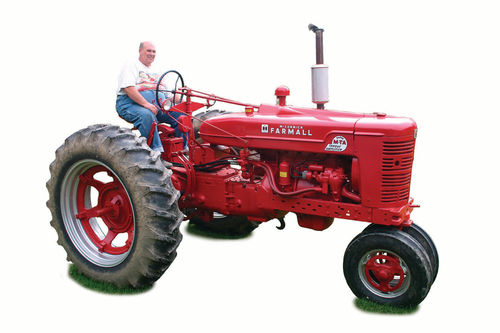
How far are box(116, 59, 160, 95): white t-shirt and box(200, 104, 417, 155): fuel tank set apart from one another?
945mm

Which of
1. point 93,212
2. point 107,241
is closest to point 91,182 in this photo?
point 93,212

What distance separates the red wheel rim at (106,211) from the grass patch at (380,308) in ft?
7.06

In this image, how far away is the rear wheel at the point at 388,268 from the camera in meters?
4.18

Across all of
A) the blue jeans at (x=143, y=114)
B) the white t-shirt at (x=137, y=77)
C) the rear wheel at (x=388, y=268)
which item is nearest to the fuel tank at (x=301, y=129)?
the blue jeans at (x=143, y=114)

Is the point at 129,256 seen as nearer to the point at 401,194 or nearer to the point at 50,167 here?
the point at 50,167

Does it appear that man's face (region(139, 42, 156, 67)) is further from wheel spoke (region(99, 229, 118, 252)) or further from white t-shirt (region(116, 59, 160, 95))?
wheel spoke (region(99, 229, 118, 252))

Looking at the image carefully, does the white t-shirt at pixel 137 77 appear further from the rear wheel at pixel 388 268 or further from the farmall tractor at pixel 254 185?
the rear wheel at pixel 388 268

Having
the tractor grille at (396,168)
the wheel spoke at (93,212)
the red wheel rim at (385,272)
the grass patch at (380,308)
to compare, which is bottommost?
the grass patch at (380,308)

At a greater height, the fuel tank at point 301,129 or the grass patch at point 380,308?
the fuel tank at point 301,129

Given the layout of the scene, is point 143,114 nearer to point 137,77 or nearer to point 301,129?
point 137,77

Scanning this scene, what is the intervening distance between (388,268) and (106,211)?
2611 mm

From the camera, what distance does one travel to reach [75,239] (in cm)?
513

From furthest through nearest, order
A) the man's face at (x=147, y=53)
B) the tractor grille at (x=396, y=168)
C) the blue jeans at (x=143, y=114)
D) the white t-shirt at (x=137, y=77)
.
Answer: the man's face at (x=147, y=53)
the white t-shirt at (x=137, y=77)
the blue jeans at (x=143, y=114)
the tractor grille at (x=396, y=168)

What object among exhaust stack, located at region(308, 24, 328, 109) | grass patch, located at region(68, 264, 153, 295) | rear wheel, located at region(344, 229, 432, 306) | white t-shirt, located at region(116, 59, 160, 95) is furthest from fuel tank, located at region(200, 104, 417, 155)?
grass patch, located at region(68, 264, 153, 295)
